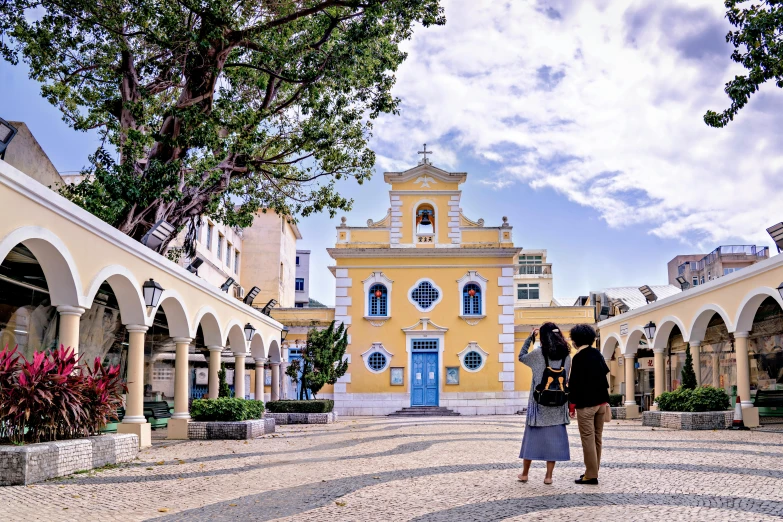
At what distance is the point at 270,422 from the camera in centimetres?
1703

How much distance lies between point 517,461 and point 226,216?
12.3m

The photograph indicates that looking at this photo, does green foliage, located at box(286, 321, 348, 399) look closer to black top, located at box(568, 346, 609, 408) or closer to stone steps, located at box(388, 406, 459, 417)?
stone steps, located at box(388, 406, 459, 417)

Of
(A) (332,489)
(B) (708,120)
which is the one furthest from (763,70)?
(A) (332,489)

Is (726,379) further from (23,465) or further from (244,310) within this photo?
(23,465)

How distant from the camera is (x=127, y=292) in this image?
1245 cm

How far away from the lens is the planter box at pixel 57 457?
7559mm

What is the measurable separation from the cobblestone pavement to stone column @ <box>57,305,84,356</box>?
201 cm

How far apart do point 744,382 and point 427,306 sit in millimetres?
14854

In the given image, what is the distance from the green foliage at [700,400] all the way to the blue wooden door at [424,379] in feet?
43.0

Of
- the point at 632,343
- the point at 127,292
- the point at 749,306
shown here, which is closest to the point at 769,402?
the point at 749,306

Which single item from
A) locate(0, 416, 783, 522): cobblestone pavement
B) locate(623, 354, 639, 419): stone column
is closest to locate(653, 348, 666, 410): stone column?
locate(623, 354, 639, 419): stone column

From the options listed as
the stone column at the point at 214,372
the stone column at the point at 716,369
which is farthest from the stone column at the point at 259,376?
the stone column at the point at 716,369

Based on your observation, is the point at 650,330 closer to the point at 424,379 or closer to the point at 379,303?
the point at 424,379

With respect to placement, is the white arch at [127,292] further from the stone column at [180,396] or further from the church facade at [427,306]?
the church facade at [427,306]
